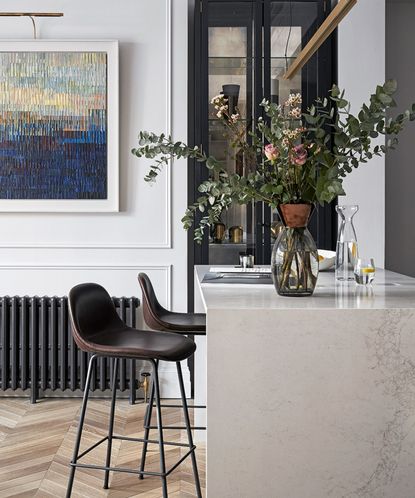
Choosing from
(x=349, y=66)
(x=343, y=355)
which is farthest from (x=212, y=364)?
(x=349, y=66)

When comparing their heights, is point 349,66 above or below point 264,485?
above

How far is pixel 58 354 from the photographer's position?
458 centimetres

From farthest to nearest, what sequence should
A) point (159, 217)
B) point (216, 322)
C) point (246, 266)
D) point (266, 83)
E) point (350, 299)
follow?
point (159, 217) → point (266, 83) → point (246, 266) → point (350, 299) → point (216, 322)

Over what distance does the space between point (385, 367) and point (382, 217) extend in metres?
2.42

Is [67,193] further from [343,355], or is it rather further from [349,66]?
[343,355]

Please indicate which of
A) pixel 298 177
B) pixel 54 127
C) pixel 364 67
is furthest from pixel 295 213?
pixel 54 127

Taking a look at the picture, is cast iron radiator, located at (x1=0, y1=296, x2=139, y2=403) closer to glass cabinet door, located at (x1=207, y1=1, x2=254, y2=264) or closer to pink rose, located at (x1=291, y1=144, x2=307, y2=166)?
glass cabinet door, located at (x1=207, y1=1, x2=254, y2=264)

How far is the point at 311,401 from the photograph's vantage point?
2088mm

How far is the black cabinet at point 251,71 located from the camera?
4.34 m

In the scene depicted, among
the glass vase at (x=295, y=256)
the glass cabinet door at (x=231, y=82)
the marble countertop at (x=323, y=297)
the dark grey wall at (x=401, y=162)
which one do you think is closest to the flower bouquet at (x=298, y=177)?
the glass vase at (x=295, y=256)

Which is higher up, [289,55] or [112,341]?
[289,55]

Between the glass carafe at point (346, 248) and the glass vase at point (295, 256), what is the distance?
0.48 metres

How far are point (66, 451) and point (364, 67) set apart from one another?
8.93ft

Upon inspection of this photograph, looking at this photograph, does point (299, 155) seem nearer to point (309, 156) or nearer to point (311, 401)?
point (309, 156)
